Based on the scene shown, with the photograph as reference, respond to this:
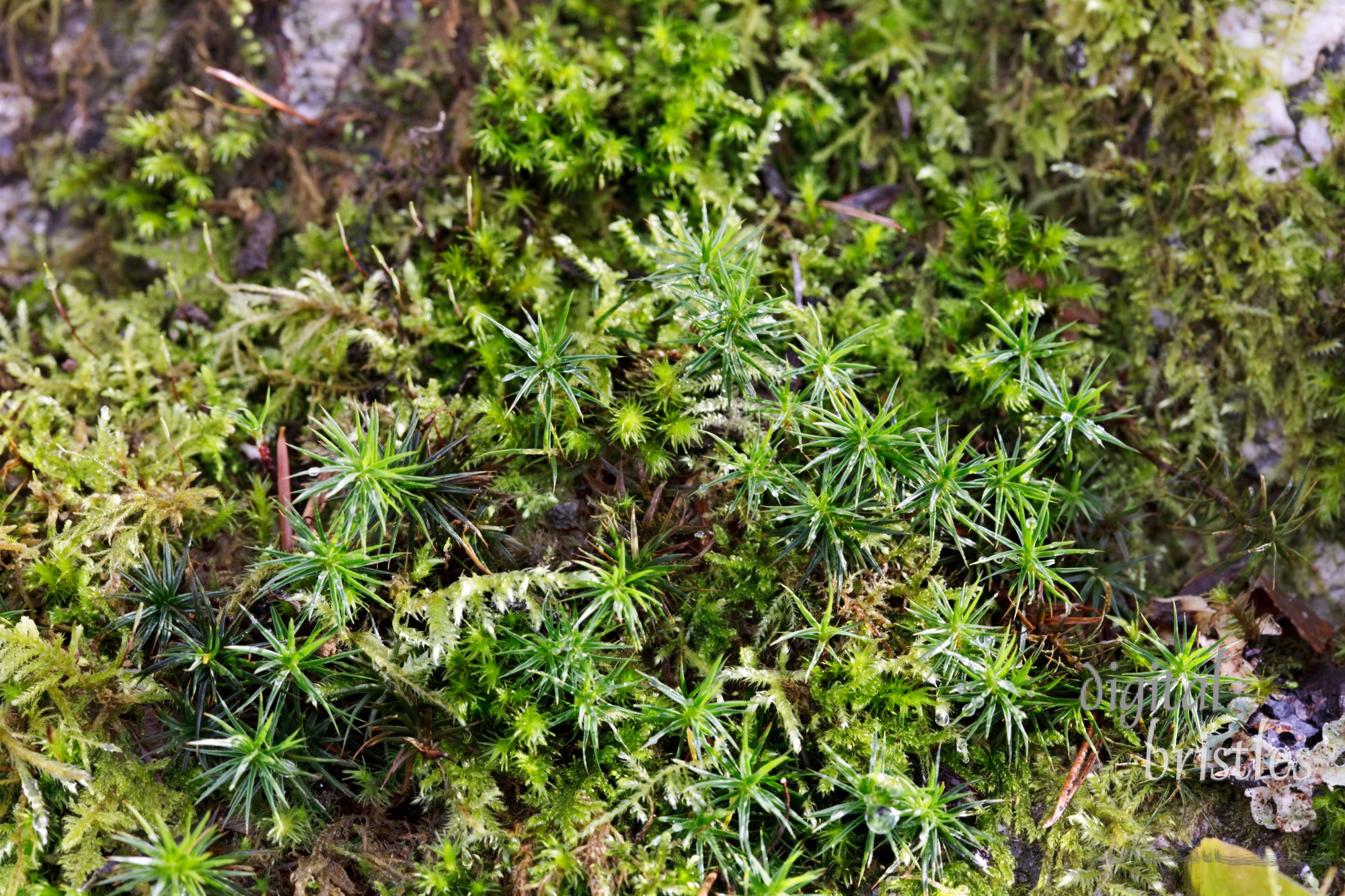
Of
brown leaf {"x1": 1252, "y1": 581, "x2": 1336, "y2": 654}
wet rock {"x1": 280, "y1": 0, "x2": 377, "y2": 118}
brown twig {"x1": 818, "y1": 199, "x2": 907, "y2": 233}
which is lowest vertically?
brown leaf {"x1": 1252, "y1": 581, "x2": 1336, "y2": 654}

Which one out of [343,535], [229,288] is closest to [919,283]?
[343,535]

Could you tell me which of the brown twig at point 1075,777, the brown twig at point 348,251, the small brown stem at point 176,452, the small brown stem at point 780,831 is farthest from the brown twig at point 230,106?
the brown twig at point 1075,777

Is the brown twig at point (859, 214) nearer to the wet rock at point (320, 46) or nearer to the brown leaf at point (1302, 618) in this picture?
the brown leaf at point (1302, 618)

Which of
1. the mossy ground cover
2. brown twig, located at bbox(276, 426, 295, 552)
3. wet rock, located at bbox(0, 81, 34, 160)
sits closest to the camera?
the mossy ground cover

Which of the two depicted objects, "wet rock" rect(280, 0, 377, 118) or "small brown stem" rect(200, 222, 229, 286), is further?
"wet rock" rect(280, 0, 377, 118)

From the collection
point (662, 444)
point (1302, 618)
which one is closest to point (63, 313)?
point (662, 444)

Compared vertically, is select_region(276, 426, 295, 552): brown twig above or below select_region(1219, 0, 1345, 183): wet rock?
below

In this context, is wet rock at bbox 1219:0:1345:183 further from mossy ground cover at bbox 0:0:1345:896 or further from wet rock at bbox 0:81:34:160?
wet rock at bbox 0:81:34:160

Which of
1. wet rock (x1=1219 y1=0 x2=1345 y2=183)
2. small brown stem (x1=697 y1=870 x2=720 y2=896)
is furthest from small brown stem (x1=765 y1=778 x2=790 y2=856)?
wet rock (x1=1219 y1=0 x2=1345 y2=183)
